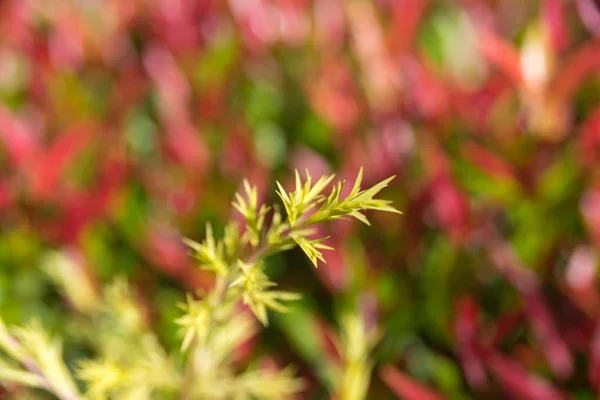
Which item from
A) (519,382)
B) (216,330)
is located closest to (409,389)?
(519,382)

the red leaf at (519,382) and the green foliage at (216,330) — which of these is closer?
the green foliage at (216,330)

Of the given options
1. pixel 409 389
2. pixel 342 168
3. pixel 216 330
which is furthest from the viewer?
pixel 342 168

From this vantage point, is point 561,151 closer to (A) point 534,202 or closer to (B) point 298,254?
(A) point 534,202

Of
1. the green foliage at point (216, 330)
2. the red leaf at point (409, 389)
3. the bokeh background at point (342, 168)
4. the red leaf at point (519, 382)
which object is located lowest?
the red leaf at point (519, 382)

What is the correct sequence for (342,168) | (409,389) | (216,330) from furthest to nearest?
(342,168) < (409,389) < (216,330)

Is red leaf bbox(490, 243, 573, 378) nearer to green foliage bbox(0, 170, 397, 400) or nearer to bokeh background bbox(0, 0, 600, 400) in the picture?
bokeh background bbox(0, 0, 600, 400)

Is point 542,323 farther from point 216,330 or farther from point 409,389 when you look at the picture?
point 216,330

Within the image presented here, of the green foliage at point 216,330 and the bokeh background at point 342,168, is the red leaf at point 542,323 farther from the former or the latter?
the green foliage at point 216,330

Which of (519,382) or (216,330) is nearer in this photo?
(216,330)

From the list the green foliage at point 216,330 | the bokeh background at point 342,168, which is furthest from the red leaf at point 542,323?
the green foliage at point 216,330
